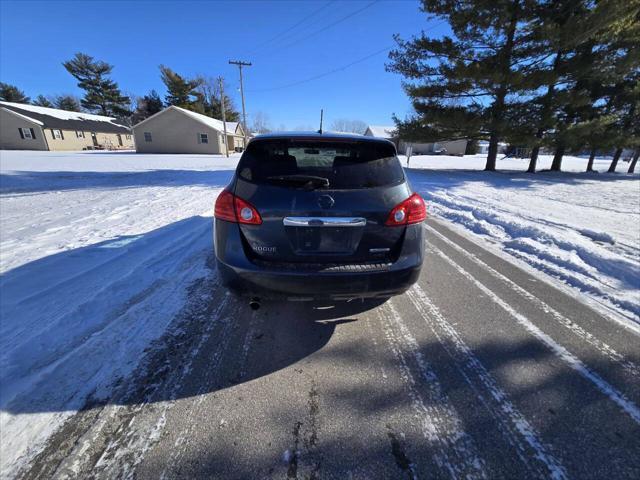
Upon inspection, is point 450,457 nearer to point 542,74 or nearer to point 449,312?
point 449,312

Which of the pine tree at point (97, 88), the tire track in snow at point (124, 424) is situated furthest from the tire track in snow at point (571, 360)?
the pine tree at point (97, 88)

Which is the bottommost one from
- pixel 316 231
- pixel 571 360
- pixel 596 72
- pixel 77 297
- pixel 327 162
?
pixel 571 360

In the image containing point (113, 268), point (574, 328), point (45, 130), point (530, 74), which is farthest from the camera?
point (45, 130)

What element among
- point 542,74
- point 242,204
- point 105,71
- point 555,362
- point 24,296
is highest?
point 105,71

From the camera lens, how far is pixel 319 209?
2.14m

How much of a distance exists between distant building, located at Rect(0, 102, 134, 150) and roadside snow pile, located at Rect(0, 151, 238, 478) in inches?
1656

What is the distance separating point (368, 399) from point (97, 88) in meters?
76.1

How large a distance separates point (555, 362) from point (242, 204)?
2.87 m

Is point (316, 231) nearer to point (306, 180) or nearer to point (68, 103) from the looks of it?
point (306, 180)

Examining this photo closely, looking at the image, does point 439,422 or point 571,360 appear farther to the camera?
point 571,360

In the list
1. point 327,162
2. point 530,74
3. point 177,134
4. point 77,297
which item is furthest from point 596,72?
point 177,134

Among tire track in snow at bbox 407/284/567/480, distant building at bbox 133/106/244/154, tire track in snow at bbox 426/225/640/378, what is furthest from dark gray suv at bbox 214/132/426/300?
distant building at bbox 133/106/244/154

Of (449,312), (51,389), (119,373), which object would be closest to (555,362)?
(449,312)

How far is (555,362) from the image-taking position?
7.46 feet
